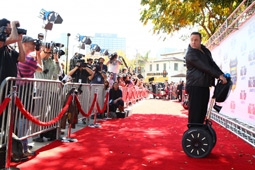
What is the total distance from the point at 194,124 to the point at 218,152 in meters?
0.82

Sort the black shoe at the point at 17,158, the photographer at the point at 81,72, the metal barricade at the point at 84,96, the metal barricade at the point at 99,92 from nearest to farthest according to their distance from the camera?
1. the black shoe at the point at 17,158
2. the metal barricade at the point at 84,96
3. the photographer at the point at 81,72
4. the metal barricade at the point at 99,92

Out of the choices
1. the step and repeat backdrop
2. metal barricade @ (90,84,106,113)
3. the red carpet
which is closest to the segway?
the red carpet

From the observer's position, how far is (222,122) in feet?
27.6

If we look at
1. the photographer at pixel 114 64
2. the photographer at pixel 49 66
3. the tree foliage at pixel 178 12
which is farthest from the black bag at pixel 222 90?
the tree foliage at pixel 178 12

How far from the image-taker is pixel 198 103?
4.45 metres

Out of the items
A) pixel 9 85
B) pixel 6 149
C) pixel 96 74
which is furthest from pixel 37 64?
pixel 96 74

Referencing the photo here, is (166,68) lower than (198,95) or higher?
higher

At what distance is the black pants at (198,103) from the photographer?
175 inches

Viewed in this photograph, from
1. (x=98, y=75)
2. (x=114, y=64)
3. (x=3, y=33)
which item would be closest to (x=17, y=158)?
(x=3, y=33)

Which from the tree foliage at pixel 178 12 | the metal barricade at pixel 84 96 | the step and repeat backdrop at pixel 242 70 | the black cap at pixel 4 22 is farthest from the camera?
the tree foliage at pixel 178 12

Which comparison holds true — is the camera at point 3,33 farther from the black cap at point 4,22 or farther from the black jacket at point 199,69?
the black jacket at point 199,69

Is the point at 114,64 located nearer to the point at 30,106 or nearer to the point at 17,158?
the point at 30,106

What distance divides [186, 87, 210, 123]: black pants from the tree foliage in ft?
26.0

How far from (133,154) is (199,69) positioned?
1628 millimetres
